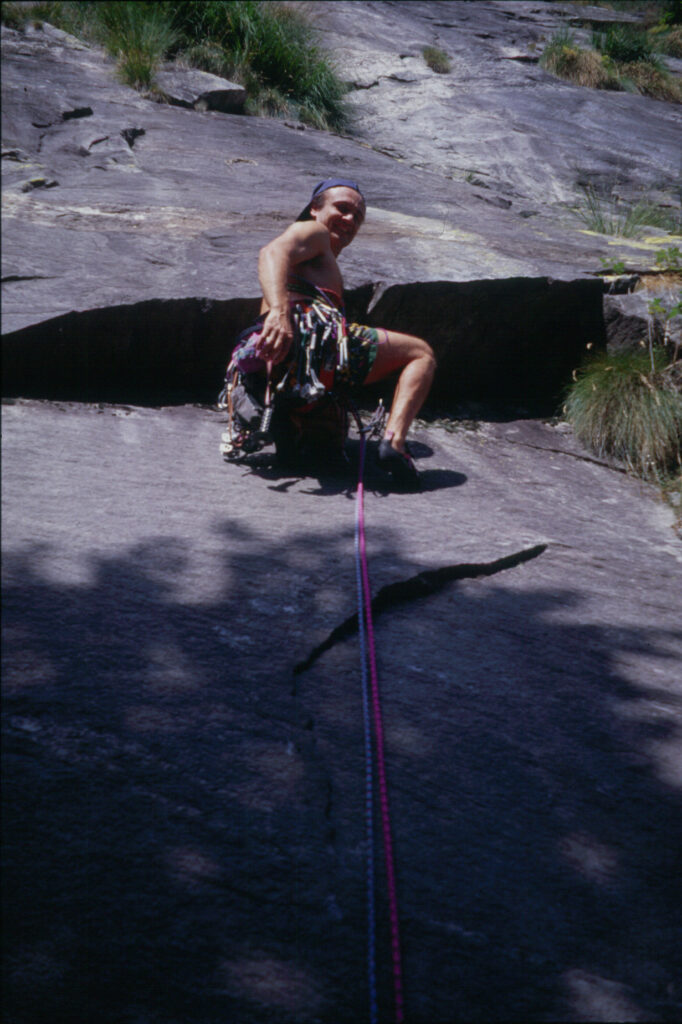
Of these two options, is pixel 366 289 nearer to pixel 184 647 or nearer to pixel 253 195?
pixel 253 195

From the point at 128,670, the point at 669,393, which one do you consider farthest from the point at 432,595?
the point at 669,393

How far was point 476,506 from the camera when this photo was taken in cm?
300

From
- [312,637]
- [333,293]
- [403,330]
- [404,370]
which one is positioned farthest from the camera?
[403,330]

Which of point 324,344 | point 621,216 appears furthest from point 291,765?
point 621,216

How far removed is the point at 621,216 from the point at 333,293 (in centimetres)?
225

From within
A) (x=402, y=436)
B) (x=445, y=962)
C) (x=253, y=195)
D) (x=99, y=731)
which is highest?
(x=253, y=195)

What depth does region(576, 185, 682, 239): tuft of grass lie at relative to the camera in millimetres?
4148

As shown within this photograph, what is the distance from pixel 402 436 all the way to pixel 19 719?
1.90 meters

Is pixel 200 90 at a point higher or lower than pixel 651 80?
lower

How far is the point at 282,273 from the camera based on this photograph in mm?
2773

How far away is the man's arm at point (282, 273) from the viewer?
2.68 meters

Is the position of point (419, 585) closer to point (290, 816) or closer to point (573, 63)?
point (290, 816)

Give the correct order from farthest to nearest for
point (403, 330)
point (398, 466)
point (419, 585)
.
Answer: point (403, 330) < point (398, 466) < point (419, 585)

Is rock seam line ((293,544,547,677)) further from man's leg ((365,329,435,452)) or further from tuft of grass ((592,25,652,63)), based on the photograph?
tuft of grass ((592,25,652,63))
